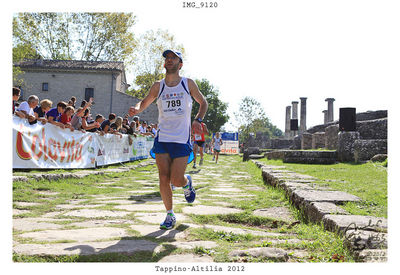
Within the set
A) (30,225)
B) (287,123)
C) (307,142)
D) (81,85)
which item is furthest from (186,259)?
(287,123)

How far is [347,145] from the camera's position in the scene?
10.4m

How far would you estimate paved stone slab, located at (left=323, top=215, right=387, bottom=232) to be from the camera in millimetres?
2520

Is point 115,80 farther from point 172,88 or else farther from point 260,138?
point 172,88

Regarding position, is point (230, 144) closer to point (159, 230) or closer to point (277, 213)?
point (277, 213)

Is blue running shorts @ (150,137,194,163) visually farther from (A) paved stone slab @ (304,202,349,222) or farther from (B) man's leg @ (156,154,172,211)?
(A) paved stone slab @ (304,202,349,222)

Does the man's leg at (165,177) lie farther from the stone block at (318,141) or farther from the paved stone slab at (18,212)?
the stone block at (318,141)

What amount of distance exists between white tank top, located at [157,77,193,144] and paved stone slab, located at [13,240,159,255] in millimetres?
1149

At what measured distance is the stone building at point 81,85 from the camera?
34125 mm

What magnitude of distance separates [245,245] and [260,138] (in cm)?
3130

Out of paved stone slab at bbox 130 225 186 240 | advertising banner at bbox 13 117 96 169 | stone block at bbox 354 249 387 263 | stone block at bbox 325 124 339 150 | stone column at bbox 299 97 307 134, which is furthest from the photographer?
stone column at bbox 299 97 307 134

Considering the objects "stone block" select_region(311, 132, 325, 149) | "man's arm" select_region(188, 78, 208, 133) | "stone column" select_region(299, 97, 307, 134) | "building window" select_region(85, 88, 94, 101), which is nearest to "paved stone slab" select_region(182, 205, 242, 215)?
"man's arm" select_region(188, 78, 208, 133)

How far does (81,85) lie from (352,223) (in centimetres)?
3509

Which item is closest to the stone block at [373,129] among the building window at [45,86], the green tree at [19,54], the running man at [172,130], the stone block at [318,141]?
the stone block at [318,141]

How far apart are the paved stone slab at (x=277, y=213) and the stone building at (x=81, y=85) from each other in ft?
99.2
